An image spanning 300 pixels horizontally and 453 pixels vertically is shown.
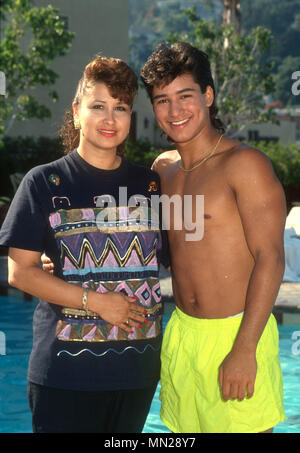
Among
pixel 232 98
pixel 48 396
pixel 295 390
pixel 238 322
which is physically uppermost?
pixel 232 98

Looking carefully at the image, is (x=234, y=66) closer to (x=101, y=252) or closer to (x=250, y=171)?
(x=250, y=171)

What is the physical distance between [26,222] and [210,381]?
1075 millimetres

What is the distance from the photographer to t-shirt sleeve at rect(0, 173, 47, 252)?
3035 mm

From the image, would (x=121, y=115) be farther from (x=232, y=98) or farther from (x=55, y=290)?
(x=232, y=98)

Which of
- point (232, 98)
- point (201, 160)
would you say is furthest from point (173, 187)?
point (232, 98)

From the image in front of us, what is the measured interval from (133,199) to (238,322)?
2.35ft

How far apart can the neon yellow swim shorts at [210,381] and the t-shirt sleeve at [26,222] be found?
2.65 feet

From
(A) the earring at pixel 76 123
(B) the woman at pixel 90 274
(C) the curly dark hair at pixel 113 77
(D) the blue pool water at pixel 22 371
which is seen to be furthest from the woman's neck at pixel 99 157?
(D) the blue pool water at pixel 22 371

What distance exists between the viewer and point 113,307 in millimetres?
3057

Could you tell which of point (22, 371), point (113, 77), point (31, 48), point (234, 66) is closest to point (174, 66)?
point (113, 77)

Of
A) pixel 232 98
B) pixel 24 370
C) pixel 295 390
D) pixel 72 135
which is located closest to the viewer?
pixel 72 135

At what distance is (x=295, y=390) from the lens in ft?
24.8

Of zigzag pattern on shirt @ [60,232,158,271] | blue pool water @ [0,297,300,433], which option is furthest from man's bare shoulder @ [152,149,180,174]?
blue pool water @ [0,297,300,433]

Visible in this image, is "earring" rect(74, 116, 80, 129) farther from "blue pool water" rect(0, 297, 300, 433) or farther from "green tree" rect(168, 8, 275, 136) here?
"green tree" rect(168, 8, 275, 136)
